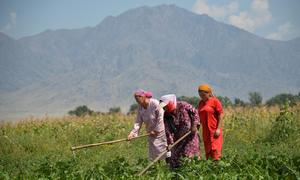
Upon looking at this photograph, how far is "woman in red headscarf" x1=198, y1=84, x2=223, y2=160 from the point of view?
30.5ft

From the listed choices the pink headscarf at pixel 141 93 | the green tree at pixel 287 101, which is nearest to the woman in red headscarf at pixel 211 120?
the pink headscarf at pixel 141 93

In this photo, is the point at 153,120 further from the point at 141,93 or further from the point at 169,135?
the point at 141,93

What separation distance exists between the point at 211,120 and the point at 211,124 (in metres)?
0.06

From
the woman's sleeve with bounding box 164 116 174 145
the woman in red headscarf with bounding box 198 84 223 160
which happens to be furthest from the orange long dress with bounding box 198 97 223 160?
the woman's sleeve with bounding box 164 116 174 145

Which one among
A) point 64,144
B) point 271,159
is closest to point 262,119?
point 64,144

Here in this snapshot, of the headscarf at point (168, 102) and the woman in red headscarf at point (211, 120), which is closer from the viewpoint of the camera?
the headscarf at point (168, 102)

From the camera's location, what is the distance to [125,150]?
54.1ft

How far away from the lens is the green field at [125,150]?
24.1 feet

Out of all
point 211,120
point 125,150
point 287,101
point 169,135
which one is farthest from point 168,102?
point 287,101

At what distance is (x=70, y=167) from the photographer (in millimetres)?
7996

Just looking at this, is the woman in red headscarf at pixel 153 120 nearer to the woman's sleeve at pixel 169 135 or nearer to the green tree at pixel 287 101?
the woman's sleeve at pixel 169 135

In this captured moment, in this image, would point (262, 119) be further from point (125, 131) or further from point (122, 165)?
point (122, 165)

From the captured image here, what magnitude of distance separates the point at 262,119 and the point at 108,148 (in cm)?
526

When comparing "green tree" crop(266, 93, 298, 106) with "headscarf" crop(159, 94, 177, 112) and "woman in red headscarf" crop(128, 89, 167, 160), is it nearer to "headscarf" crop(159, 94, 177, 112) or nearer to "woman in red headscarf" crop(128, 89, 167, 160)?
"woman in red headscarf" crop(128, 89, 167, 160)
